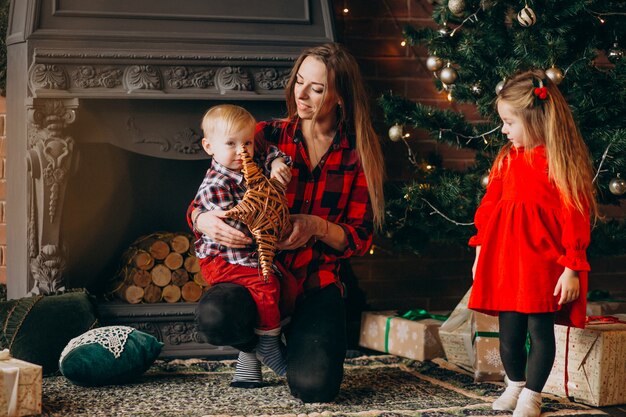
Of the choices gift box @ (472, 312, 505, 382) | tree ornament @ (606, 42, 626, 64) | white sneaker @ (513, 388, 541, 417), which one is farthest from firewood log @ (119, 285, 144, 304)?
tree ornament @ (606, 42, 626, 64)

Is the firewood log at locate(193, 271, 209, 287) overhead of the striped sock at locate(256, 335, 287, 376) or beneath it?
overhead

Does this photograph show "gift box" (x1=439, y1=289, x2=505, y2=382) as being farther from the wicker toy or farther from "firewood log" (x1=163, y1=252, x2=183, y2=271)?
"firewood log" (x1=163, y1=252, x2=183, y2=271)

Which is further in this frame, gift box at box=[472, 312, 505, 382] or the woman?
gift box at box=[472, 312, 505, 382]

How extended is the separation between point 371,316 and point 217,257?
985 mm

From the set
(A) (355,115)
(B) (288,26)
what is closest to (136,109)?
(B) (288,26)

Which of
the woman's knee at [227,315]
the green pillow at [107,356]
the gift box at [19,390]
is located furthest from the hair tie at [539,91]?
the gift box at [19,390]

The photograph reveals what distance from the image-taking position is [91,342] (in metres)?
2.63

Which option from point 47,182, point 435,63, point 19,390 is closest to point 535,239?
point 435,63

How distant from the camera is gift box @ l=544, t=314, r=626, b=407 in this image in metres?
2.50

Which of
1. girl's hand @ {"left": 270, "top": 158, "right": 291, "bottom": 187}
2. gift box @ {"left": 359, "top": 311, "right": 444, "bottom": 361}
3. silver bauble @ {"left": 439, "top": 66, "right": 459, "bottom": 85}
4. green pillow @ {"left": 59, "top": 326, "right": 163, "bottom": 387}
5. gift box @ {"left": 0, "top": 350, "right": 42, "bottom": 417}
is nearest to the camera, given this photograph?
gift box @ {"left": 0, "top": 350, "right": 42, "bottom": 417}

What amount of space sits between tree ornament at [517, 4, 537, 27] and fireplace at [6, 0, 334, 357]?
2.37 ft

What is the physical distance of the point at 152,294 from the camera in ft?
10.7

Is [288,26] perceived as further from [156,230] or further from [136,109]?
[156,230]

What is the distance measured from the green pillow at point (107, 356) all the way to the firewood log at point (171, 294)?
0.51 meters
